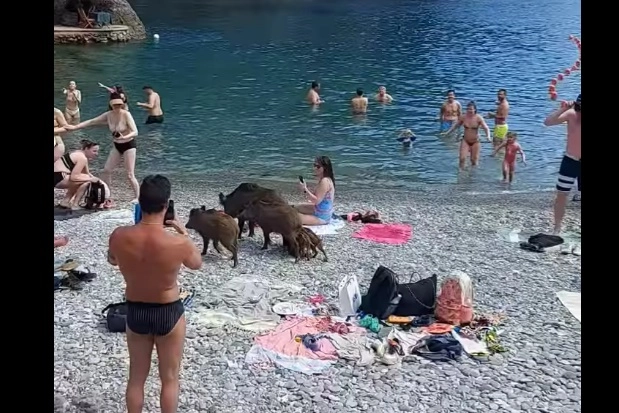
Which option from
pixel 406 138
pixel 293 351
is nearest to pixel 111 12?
pixel 406 138

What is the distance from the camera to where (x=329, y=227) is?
32.0 feet

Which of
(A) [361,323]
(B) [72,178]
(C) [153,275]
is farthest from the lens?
(B) [72,178]

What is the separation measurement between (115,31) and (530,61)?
632 inches

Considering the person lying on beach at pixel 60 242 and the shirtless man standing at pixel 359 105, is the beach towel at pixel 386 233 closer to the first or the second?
the person lying on beach at pixel 60 242

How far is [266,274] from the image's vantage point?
7.82 m

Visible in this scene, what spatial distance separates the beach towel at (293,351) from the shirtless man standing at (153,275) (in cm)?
143

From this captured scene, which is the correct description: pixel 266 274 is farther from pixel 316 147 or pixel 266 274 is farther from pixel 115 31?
pixel 115 31

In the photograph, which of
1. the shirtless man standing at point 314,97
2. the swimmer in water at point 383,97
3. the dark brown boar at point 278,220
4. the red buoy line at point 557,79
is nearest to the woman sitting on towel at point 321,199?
the dark brown boar at point 278,220

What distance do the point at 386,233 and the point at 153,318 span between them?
5.59 m

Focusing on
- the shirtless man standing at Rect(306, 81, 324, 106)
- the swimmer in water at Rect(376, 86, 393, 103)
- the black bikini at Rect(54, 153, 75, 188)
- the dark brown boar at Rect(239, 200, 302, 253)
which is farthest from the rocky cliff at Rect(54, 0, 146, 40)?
the dark brown boar at Rect(239, 200, 302, 253)

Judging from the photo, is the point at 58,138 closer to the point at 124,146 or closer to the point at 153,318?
the point at 124,146

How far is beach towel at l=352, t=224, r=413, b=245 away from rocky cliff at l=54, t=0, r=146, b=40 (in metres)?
25.5

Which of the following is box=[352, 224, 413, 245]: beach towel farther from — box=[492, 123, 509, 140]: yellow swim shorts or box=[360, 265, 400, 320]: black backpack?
box=[492, 123, 509, 140]: yellow swim shorts
